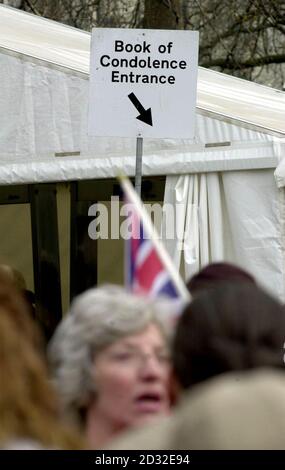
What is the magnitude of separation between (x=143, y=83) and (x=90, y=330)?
3.71 m

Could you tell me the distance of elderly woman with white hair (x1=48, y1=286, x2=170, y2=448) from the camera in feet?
8.73

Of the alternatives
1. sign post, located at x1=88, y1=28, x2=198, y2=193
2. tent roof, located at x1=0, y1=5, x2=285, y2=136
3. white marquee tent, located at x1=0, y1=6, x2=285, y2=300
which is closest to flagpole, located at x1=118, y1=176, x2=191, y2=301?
sign post, located at x1=88, y1=28, x2=198, y2=193

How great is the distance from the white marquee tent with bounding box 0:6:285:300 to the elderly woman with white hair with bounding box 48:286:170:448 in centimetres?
396

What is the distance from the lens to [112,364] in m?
2.68

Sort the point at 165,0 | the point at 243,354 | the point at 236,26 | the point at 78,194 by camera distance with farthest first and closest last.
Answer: the point at 236,26
the point at 165,0
the point at 78,194
the point at 243,354

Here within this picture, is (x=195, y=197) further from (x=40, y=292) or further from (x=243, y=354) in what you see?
(x=243, y=354)

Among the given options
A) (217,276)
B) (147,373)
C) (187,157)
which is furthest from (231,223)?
(147,373)

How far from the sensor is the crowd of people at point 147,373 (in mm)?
1609

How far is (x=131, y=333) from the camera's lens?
2.69m

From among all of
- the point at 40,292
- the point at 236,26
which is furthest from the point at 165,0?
the point at 40,292

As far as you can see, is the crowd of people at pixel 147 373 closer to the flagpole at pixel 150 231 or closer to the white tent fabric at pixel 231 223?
the flagpole at pixel 150 231

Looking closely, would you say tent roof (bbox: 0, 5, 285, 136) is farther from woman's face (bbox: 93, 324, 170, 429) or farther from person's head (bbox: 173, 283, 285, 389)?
person's head (bbox: 173, 283, 285, 389)

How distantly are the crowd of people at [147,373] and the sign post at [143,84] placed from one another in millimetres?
3513
